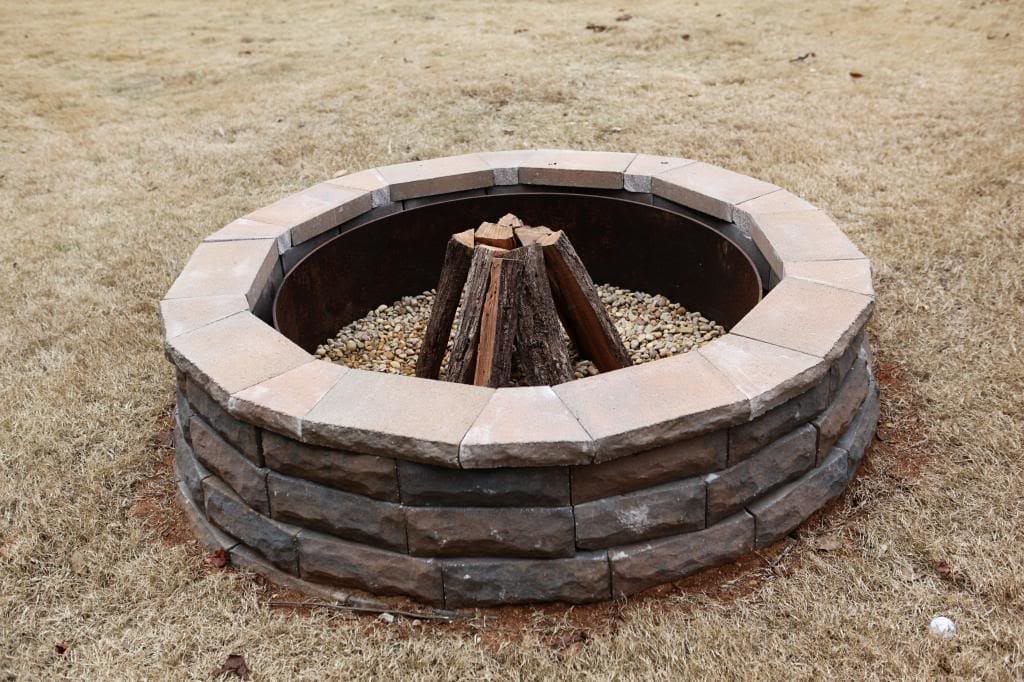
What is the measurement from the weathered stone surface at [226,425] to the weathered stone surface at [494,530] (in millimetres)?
560

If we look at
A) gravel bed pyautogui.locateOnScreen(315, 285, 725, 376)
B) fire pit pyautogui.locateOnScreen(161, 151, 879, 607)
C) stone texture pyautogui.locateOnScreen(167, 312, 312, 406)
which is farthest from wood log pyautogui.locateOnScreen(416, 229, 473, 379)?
stone texture pyautogui.locateOnScreen(167, 312, 312, 406)

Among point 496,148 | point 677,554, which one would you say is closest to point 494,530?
point 677,554

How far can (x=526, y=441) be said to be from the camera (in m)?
2.23

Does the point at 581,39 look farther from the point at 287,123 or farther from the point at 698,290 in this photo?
the point at 698,290

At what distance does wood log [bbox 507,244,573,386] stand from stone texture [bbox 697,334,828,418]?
0.68m

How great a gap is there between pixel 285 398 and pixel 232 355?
383mm

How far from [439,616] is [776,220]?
2.19 metres

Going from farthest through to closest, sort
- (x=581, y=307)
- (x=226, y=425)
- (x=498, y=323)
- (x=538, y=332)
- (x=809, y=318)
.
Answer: (x=581, y=307) < (x=538, y=332) < (x=498, y=323) < (x=809, y=318) < (x=226, y=425)

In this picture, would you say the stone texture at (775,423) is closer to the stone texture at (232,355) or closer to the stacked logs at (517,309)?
the stacked logs at (517,309)

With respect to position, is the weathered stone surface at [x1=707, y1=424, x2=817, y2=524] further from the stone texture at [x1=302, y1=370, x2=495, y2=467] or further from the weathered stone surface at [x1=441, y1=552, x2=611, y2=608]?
the stone texture at [x1=302, y1=370, x2=495, y2=467]

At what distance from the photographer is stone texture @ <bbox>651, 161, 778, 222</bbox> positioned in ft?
12.4

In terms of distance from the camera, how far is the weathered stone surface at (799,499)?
2607 millimetres

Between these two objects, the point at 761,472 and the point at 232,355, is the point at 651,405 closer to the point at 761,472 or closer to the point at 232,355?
the point at 761,472

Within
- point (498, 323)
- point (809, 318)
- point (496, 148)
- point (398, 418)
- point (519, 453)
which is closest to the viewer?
point (519, 453)
